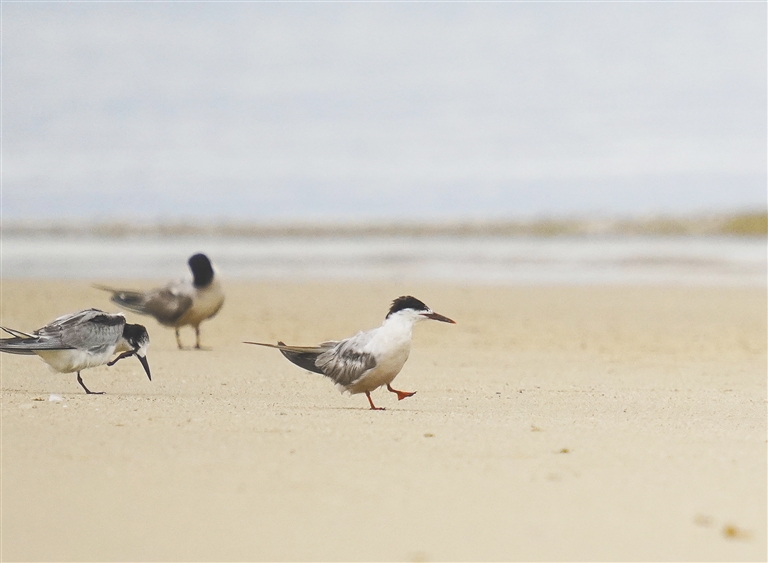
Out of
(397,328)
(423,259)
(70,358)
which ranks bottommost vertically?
(423,259)

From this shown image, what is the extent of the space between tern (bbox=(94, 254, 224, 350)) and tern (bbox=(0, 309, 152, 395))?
3479 mm

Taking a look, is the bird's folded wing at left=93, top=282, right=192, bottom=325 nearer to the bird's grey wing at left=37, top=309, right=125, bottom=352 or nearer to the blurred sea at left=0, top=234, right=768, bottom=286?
the bird's grey wing at left=37, top=309, right=125, bottom=352

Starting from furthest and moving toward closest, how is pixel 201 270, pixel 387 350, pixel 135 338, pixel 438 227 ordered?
pixel 438 227 < pixel 201 270 < pixel 135 338 < pixel 387 350

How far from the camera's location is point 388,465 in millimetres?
4410

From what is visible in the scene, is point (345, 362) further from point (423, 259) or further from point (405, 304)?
point (423, 259)

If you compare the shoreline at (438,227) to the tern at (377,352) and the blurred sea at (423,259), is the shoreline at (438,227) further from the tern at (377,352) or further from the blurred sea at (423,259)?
the tern at (377,352)

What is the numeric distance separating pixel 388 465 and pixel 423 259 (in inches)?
818

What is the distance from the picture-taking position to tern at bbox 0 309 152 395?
6305 mm

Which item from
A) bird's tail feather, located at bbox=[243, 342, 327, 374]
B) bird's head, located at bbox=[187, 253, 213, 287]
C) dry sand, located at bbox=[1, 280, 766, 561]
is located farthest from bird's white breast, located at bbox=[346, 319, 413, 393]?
bird's head, located at bbox=[187, 253, 213, 287]

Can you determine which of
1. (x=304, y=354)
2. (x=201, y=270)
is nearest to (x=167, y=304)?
(x=201, y=270)

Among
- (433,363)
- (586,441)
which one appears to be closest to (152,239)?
(433,363)

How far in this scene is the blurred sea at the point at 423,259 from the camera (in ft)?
64.4

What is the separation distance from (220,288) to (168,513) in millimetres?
6751

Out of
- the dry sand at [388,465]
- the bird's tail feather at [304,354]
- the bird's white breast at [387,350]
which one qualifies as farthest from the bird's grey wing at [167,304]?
the bird's white breast at [387,350]
